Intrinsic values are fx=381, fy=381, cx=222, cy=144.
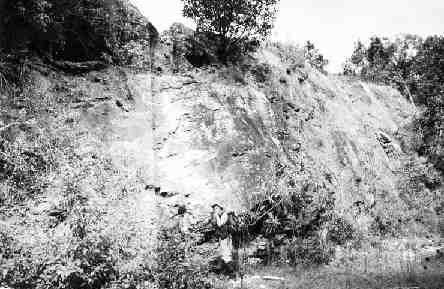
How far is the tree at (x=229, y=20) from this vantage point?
18828 mm

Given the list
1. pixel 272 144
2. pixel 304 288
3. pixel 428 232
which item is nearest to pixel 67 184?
pixel 304 288

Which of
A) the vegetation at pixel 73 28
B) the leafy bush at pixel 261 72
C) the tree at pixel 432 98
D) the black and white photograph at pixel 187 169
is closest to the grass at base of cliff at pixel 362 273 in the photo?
the black and white photograph at pixel 187 169

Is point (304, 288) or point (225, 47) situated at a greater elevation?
point (225, 47)

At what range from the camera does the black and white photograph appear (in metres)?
9.35

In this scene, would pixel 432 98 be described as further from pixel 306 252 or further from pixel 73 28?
pixel 73 28

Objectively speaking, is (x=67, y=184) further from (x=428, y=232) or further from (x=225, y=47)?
(x=428, y=232)

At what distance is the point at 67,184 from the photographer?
34.9 feet

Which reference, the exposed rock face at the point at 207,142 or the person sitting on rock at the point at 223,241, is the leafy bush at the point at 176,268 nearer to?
the person sitting on rock at the point at 223,241

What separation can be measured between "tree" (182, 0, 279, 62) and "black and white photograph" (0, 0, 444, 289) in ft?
0.25

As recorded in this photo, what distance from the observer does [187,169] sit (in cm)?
1288

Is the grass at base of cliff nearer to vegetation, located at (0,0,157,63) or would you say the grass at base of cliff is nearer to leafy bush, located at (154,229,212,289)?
leafy bush, located at (154,229,212,289)

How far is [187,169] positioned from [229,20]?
9.62 metres

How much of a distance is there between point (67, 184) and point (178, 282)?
4.29 metres

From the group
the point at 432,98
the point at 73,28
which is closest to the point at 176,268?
the point at 73,28
